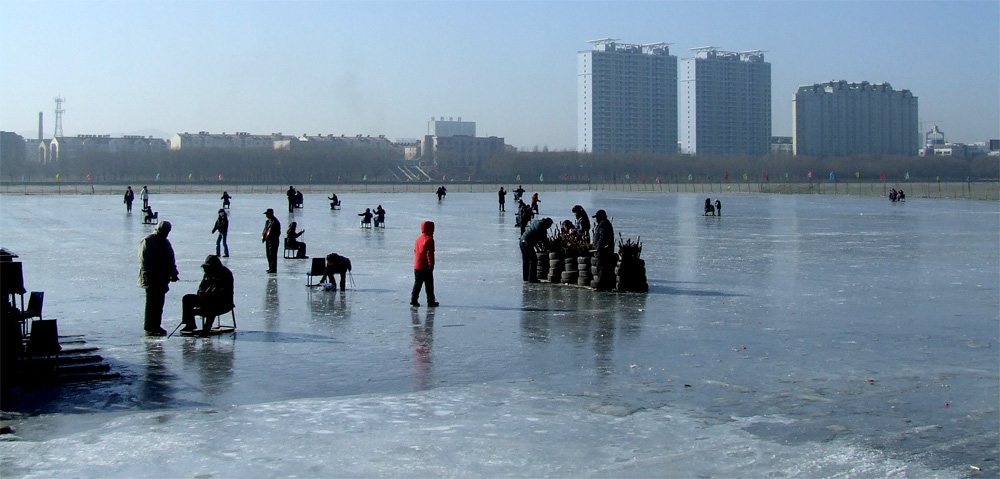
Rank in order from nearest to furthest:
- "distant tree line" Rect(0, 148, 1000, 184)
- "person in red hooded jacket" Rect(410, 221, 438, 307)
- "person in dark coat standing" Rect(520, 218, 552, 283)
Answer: "person in red hooded jacket" Rect(410, 221, 438, 307)
"person in dark coat standing" Rect(520, 218, 552, 283)
"distant tree line" Rect(0, 148, 1000, 184)

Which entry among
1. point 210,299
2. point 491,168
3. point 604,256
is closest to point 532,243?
point 604,256

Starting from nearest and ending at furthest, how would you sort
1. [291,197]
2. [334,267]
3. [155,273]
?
[155,273] < [334,267] < [291,197]

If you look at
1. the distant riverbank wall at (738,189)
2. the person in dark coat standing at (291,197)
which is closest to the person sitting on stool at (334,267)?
the person in dark coat standing at (291,197)

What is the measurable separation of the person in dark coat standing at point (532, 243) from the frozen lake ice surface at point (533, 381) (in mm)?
475

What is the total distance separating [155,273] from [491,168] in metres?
183

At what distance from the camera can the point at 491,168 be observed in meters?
194

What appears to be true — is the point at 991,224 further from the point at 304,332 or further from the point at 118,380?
the point at 118,380

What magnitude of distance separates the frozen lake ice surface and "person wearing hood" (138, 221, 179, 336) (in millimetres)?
233

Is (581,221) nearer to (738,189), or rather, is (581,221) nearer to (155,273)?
(155,273)

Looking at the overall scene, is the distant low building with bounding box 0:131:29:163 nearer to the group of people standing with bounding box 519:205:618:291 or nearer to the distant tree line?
the distant tree line

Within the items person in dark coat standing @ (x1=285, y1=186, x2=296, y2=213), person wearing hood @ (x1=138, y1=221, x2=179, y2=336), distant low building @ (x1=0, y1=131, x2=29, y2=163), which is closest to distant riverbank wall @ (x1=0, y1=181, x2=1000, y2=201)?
person in dark coat standing @ (x1=285, y1=186, x2=296, y2=213)

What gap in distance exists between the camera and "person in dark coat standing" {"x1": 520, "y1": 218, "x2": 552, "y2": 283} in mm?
16953

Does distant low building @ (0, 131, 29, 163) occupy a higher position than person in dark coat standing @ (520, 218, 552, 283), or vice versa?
distant low building @ (0, 131, 29, 163)

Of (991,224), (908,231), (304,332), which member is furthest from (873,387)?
(991,224)
